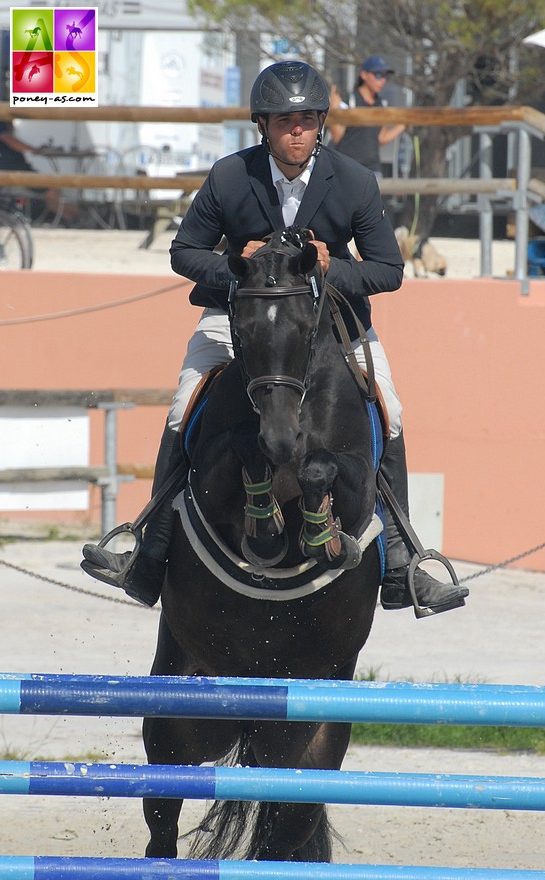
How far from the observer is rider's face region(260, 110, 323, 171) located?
3848mm

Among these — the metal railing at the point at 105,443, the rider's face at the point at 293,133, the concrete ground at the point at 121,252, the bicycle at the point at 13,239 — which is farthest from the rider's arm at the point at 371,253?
the concrete ground at the point at 121,252

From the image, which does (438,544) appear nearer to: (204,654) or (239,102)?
(204,654)

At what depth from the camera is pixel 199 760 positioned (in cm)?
442

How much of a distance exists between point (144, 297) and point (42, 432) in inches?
47.9

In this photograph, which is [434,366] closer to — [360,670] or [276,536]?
[360,670]

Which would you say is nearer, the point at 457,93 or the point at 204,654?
the point at 204,654

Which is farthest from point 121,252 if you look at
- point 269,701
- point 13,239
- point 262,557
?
point 269,701

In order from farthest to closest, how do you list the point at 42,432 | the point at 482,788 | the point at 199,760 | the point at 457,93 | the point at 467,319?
1. the point at 457,93
2. the point at 42,432
3. the point at 467,319
4. the point at 199,760
5. the point at 482,788

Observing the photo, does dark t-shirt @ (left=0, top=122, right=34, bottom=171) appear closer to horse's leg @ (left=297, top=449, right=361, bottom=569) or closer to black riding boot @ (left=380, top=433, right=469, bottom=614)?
black riding boot @ (left=380, top=433, right=469, bottom=614)

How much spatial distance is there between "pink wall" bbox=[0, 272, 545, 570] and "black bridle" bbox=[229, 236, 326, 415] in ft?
18.6

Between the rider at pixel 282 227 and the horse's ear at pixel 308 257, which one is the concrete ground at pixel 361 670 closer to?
the rider at pixel 282 227

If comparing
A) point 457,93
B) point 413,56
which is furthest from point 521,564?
point 457,93

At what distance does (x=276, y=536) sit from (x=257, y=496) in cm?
16

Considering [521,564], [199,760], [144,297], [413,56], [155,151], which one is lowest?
[521,564]
